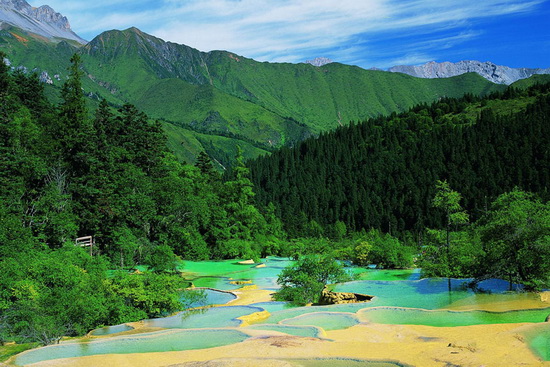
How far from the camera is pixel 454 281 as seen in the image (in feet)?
134

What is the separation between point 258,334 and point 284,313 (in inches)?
282

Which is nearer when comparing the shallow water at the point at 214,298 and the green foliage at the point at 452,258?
the shallow water at the point at 214,298

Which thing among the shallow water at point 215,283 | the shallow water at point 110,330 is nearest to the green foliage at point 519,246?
the shallow water at point 215,283

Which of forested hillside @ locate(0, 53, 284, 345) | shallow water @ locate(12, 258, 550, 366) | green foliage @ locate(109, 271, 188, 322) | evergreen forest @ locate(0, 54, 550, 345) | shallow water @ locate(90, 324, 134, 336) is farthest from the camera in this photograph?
green foliage @ locate(109, 271, 188, 322)

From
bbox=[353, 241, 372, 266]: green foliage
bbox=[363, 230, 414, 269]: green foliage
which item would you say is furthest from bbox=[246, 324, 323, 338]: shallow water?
bbox=[353, 241, 372, 266]: green foliage

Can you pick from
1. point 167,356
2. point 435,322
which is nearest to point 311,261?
point 435,322

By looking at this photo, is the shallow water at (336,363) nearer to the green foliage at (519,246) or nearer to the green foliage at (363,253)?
the green foliage at (519,246)

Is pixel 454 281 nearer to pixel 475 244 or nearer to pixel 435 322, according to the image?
pixel 475 244

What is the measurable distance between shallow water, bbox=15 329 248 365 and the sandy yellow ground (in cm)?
130

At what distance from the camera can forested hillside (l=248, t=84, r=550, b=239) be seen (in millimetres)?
139250

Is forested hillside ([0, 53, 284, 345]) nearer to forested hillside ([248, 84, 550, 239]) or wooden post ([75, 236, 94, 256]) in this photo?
wooden post ([75, 236, 94, 256])

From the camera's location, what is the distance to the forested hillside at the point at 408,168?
13925cm

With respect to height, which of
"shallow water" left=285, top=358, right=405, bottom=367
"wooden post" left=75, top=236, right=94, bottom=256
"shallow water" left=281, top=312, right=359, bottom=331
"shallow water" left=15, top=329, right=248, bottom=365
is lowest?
"shallow water" left=281, top=312, right=359, bottom=331

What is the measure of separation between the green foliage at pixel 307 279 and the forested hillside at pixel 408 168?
273ft
